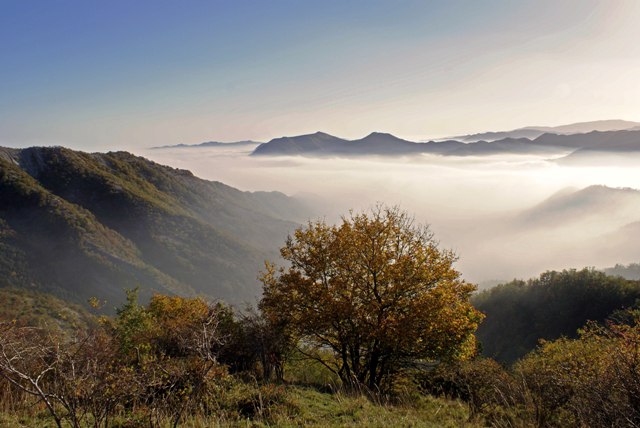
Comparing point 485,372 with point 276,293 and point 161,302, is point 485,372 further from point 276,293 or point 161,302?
point 161,302

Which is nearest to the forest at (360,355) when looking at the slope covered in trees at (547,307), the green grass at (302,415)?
the green grass at (302,415)

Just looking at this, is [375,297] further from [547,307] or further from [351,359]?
[547,307]

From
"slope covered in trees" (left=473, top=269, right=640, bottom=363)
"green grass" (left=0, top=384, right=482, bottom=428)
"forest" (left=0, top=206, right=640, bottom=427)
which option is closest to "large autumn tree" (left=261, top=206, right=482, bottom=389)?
"forest" (left=0, top=206, right=640, bottom=427)

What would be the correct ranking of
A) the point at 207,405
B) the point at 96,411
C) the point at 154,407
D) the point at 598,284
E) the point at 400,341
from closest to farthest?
the point at 96,411
the point at 154,407
the point at 207,405
the point at 400,341
the point at 598,284

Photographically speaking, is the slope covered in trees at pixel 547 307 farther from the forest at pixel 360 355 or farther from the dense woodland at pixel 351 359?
the forest at pixel 360 355

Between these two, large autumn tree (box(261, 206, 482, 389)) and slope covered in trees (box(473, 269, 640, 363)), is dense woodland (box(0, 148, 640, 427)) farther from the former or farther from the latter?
slope covered in trees (box(473, 269, 640, 363))

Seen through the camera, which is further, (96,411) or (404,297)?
(404,297)

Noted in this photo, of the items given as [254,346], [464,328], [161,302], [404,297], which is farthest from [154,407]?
[161,302]

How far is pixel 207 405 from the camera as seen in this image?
10859mm

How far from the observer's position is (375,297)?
1991cm

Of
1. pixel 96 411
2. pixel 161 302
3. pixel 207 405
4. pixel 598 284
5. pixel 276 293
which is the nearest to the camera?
pixel 96 411

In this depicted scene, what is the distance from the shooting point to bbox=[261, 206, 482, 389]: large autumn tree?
18.3 metres

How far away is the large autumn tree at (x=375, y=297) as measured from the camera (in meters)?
18.3

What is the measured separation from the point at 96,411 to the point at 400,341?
13555 millimetres
